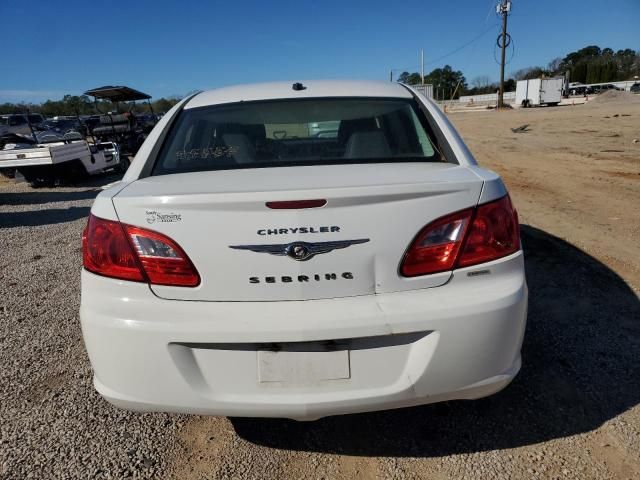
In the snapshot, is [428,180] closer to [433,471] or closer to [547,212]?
[433,471]

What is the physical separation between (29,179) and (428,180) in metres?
Result: 12.1

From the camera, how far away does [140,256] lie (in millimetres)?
1659

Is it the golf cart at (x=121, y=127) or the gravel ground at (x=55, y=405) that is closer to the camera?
the gravel ground at (x=55, y=405)

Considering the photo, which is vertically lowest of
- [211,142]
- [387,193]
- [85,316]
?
[85,316]

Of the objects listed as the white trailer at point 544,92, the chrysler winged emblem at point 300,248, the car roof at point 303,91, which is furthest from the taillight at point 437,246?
the white trailer at point 544,92

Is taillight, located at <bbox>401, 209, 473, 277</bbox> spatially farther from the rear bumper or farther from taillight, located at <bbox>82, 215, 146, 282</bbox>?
taillight, located at <bbox>82, 215, 146, 282</bbox>

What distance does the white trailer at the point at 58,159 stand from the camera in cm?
977

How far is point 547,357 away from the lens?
104 inches

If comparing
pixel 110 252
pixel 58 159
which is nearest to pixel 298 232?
pixel 110 252

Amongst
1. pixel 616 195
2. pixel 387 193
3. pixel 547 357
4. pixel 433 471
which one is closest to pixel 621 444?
pixel 547 357

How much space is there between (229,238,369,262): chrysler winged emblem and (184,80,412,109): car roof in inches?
50.0

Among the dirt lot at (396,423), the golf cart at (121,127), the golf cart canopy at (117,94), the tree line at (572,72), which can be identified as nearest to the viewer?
the dirt lot at (396,423)

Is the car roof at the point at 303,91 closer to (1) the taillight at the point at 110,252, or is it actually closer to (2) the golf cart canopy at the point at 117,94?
(1) the taillight at the point at 110,252

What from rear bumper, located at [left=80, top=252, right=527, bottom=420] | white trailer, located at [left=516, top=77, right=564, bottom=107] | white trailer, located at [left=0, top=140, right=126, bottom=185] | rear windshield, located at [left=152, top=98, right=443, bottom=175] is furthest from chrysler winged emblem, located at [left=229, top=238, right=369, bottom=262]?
white trailer, located at [left=516, top=77, right=564, bottom=107]
